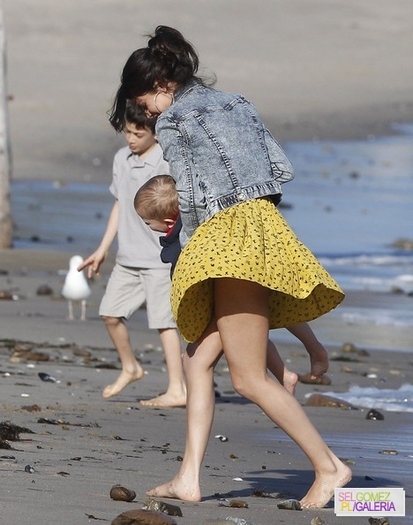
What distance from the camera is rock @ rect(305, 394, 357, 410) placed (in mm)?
6977

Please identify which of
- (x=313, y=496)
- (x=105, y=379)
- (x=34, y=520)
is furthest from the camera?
(x=105, y=379)

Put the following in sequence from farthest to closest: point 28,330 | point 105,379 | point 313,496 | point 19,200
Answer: point 19,200
point 28,330
point 105,379
point 313,496

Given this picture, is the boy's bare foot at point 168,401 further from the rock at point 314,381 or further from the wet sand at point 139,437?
the rock at point 314,381

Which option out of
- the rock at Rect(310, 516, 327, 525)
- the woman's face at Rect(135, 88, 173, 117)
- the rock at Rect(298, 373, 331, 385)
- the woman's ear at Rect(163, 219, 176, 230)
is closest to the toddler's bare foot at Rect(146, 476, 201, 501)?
the rock at Rect(310, 516, 327, 525)

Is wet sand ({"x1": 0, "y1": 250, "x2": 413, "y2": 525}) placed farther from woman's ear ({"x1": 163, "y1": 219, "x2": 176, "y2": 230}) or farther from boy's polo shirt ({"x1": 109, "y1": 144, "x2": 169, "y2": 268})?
woman's ear ({"x1": 163, "y1": 219, "x2": 176, "y2": 230})

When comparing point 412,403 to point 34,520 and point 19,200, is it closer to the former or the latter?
point 34,520

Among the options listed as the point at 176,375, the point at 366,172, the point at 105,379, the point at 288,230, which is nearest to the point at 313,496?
the point at 288,230

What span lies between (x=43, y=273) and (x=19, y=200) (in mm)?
5338

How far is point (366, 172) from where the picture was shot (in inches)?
874

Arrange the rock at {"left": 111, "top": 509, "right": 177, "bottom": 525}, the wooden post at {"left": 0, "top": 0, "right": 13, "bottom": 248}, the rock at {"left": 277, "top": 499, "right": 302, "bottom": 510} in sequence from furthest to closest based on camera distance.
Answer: the wooden post at {"left": 0, "top": 0, "right": 13, "bottom": 248}, the rock at {"left": 277, "top": 499, "right": 302, "bottom": 510}, the rock at {"left": 111, "top": 509, "right": 177, "bottom": 525}

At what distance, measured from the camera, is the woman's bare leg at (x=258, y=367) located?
4520 millimetres

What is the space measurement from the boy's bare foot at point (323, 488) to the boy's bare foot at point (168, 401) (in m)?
2.32

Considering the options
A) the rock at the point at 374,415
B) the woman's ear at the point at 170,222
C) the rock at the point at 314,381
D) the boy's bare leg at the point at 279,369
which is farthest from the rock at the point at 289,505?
the rock at the point at 314,381

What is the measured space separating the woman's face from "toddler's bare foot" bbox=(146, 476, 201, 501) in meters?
1.27
